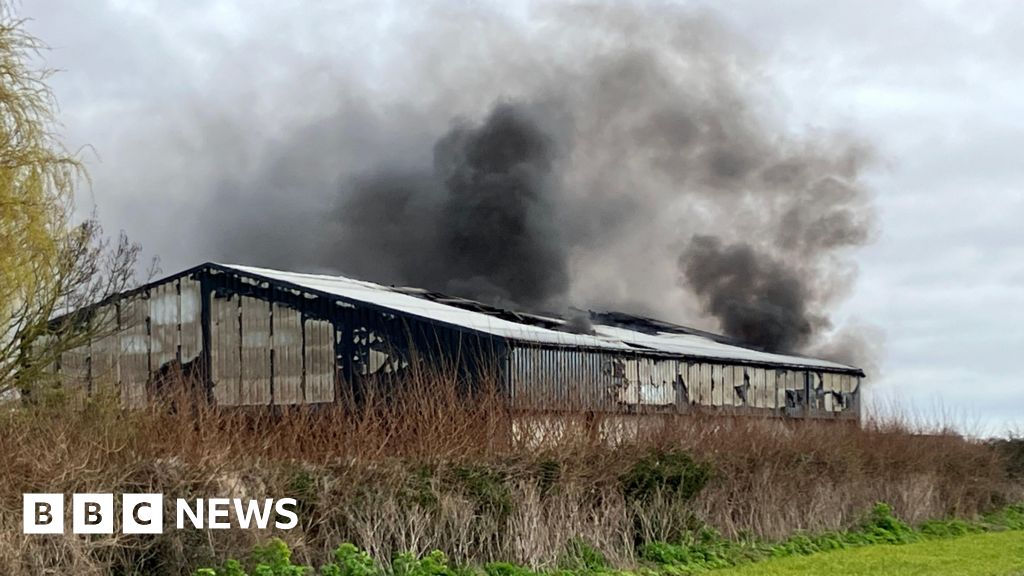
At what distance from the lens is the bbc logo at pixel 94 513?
13.0 meters

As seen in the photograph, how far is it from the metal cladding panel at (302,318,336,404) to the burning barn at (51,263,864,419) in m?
0.03

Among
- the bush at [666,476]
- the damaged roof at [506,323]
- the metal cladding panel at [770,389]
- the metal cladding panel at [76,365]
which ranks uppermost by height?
the damaged roof at [506,323]

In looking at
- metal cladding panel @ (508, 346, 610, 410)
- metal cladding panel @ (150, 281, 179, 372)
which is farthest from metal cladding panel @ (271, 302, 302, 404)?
metal cladding panel @ (508, 346, 610, 410)

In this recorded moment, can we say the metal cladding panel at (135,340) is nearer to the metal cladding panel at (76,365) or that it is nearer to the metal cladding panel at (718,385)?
the metal cladding panel at (76,365)

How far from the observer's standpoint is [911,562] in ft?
62.3

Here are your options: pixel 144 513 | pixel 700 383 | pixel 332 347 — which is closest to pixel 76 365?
pixel 332 347

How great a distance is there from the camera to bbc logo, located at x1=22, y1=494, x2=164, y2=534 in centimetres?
1303

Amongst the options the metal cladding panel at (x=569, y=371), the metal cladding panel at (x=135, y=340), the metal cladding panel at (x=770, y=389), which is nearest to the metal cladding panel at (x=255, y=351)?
the metal cladding panel at (x=135, y=340)

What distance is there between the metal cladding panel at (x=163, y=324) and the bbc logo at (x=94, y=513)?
18.6 m

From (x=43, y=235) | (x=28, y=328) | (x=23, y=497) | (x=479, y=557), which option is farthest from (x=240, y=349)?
(x=23, y=497)

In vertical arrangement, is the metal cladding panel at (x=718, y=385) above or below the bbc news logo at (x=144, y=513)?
above

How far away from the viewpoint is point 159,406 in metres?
16.6

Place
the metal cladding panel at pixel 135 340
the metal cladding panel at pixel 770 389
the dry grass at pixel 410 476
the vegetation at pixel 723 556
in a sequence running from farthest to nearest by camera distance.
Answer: the metal cladding panel at pixel 770 389 → the metal cladding panel at pixel 135 340 → the vegetation at pixel 723 556 → the dry grass at pixel 410 476

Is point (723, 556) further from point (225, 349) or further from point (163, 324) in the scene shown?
point (163, 324)
